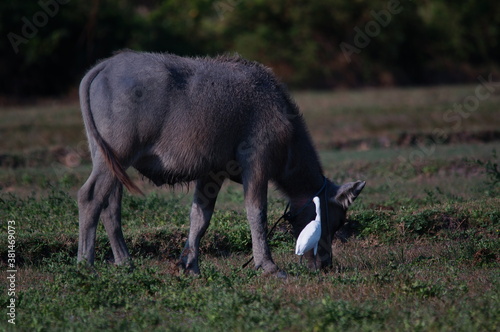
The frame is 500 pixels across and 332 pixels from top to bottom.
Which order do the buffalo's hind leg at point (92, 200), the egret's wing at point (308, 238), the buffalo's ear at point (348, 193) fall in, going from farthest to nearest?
the buffalo's ear at point (348, 193) < the egret's wing at point (308, 238) < the buffalo's hind leg at point (92, 200)

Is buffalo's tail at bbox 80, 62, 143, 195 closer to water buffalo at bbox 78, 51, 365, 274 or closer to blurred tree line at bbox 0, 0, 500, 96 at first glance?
water buffalo at bbox 78, 51, 365, 274

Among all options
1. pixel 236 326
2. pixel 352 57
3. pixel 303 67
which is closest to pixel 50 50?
pixel 303 67

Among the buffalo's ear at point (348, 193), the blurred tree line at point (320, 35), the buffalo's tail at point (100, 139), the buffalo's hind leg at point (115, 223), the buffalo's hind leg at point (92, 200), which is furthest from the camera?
the blurred tree line at point (320, 35)

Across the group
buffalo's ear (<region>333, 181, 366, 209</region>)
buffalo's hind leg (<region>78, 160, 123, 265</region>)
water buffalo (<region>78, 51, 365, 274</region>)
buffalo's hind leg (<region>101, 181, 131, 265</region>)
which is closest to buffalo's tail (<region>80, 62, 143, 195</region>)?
water buffalo (<region>78, 51, 365, 274</region>)

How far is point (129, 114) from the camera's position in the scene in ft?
22.7

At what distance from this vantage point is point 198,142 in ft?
23.3

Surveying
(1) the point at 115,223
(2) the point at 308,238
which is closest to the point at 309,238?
(2) the point at 308,238

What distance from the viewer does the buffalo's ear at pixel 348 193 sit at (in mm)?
7551

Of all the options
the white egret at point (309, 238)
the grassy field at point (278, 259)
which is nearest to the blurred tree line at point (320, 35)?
the grassy field at point (278, 259)

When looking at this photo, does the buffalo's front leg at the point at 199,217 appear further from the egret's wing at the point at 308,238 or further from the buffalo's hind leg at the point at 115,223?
the egret's wing at the point at 308,238

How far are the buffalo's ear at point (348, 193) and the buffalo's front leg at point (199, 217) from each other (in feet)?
4.01

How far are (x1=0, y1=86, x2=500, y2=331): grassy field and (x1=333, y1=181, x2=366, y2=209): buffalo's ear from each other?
689 mm

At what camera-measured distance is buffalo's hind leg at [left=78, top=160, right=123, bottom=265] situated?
22.7ft

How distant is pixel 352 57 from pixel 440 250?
23.3 metres
